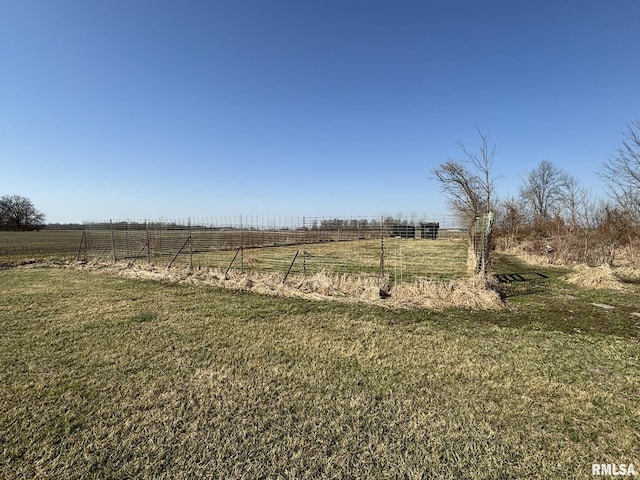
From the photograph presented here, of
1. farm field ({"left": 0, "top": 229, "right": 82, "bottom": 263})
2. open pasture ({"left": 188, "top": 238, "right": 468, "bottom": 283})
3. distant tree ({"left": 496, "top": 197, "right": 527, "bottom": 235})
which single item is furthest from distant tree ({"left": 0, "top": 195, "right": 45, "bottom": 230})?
distant tree ({"left": 496, "top": 197, "right": 527, "bottom": 235})

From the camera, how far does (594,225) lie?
536 inches

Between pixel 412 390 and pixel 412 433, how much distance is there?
687 mm

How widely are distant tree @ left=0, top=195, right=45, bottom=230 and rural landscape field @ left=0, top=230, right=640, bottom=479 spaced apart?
238 feet

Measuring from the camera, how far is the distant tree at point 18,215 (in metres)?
55.9

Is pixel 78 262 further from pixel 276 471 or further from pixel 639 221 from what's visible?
pixel 639 221

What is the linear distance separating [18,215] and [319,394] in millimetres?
80024

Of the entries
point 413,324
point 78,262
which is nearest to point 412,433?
point 413,324

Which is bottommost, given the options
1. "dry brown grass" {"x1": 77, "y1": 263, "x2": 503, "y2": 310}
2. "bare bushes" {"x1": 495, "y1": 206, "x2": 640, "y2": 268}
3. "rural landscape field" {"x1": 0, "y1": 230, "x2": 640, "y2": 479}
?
"rural landscape field" {"x1": 0, "y1": 230, "x2": 640, "y2": 479}

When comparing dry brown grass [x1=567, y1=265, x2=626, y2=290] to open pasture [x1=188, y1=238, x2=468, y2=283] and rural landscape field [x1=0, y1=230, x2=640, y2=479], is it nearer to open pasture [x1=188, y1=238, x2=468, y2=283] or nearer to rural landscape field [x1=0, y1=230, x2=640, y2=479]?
open pasture [x1=188, y1=238, x2=468, y2=283]

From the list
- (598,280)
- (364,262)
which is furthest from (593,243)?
(364,262)

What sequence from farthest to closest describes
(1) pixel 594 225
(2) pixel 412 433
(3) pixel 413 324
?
1. (1) pixel 594 225
2. (3) pixel 413 324
3. (2) pixel 412 433

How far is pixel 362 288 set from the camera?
7.28m

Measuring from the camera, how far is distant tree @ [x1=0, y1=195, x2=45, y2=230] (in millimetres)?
55906

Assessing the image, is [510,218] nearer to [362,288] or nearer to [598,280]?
[598,280]
